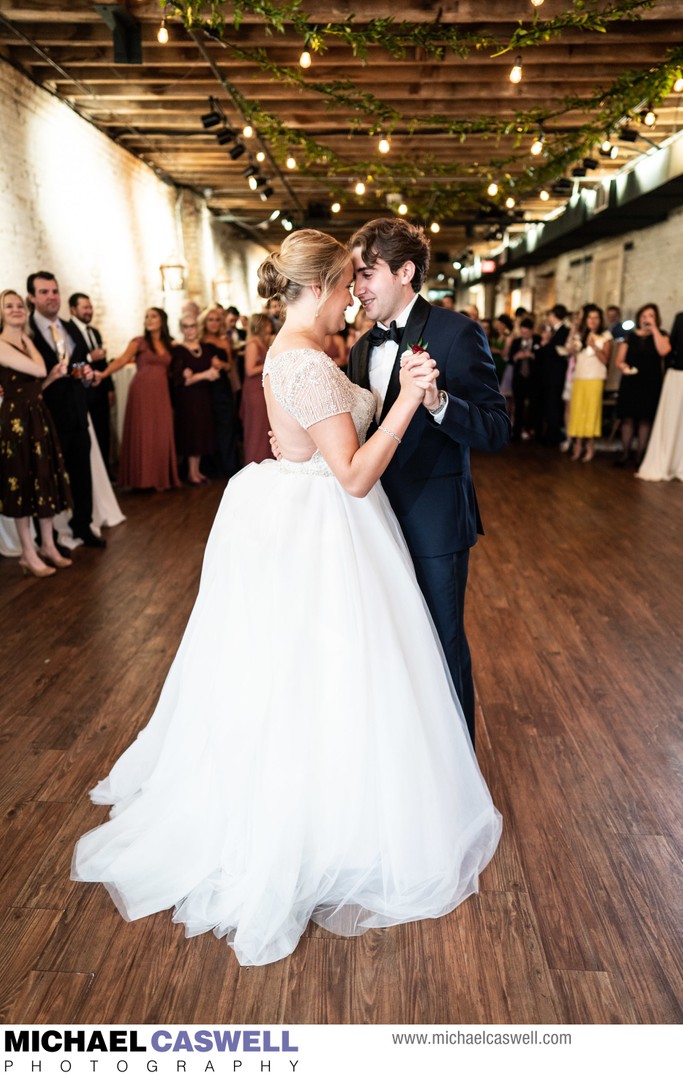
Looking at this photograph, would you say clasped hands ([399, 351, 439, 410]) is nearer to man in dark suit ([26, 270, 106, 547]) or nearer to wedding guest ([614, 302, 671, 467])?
man in dark suit ([26, 270, 106, 547])

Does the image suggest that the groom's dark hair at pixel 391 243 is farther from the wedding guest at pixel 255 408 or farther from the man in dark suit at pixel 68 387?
the wedding guest at pixel 255 408

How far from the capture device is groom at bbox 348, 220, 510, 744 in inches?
82.7

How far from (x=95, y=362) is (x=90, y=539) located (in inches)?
55.2

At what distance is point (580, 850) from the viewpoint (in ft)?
7.48

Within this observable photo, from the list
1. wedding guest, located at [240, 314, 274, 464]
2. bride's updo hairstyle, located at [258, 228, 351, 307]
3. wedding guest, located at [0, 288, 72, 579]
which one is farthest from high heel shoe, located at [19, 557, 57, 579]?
bride's updo hairstyle, located at [258, 228, 351, 307]

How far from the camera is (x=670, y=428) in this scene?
7723mm

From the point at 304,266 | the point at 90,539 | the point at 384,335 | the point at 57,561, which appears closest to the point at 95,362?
the point at 90,539

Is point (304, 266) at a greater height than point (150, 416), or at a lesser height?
greater

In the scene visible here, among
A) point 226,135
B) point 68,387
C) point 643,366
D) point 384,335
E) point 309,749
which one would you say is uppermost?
point 226,135

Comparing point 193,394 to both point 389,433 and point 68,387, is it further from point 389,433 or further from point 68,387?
point 389,433

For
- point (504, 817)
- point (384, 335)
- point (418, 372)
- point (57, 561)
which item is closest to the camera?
point (418, 372)

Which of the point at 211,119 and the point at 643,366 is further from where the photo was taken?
the point at 643,366

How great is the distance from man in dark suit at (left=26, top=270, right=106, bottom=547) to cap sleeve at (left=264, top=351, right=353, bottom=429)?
123 inches
